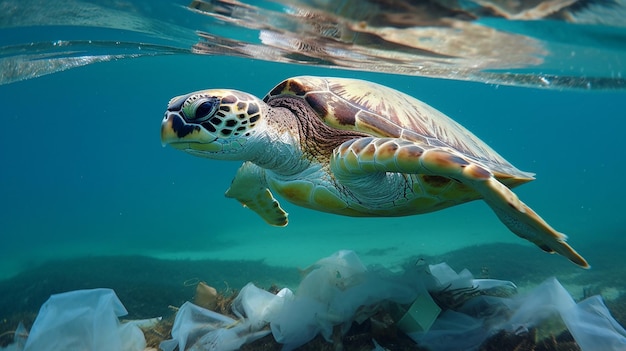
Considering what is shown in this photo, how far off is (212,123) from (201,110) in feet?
0.33

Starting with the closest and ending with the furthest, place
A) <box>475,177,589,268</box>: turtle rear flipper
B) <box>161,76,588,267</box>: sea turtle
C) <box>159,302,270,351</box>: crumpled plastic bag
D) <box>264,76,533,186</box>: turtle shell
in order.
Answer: <box>475,177,589,268</box>: turtle rear flipper
<box>161,76,588,267</box>: sea turtle
<box>159,302,270,351</box>: crumpled plastic bag
<box>264,76,533,186</box>: turtle shell

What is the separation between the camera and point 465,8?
4547 mm

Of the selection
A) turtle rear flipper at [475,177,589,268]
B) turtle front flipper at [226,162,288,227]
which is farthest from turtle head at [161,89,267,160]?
turtle rear flipper at [475,177,589,268]

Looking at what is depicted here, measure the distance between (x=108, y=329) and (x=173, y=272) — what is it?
6.20m

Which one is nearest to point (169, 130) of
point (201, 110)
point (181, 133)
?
point (181, 133)

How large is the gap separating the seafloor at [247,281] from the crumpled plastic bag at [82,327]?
247mm

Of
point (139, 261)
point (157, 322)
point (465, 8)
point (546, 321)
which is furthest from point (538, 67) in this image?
point (139, 261)

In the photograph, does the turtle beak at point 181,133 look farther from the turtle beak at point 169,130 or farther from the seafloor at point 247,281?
the seafloor at point 247,281

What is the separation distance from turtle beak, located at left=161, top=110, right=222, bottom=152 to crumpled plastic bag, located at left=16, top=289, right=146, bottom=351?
133 centimetres

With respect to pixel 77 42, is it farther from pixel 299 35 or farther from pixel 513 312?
pixel 513 312

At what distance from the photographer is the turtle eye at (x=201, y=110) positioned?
2.14m

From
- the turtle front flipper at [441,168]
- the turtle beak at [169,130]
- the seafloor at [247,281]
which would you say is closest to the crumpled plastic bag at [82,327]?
the seafloor at [247,281]

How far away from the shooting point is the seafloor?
6.96ft

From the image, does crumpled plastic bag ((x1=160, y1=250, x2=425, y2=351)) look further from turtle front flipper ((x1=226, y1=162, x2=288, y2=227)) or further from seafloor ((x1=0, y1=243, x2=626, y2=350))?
turtle front flipper ((x1=226, y1=162, x2=288, y2=227))
